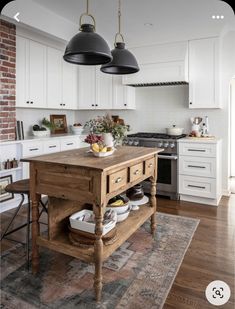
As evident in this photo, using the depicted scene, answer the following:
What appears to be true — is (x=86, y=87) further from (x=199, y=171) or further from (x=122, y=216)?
(x=122, y=216)

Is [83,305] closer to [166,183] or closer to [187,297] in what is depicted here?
[187,297]

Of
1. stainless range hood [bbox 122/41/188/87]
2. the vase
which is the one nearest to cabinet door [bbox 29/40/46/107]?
stainless range hood [bbox 122/41/188/87]

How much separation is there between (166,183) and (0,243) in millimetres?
2564

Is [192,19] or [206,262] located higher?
[192,19]

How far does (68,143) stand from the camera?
466 cm

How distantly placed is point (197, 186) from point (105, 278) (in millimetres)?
2352

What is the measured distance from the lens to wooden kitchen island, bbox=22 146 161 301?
1.85 m

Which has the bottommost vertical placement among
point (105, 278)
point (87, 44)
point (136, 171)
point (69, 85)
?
point (105, 278)

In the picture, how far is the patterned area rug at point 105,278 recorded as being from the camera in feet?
6.05

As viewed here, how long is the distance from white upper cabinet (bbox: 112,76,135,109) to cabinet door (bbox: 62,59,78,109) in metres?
0.84

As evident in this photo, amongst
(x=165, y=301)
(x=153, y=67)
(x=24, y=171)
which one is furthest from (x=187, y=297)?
(x=153, y=67)

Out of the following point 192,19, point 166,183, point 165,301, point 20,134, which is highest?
point 192,19

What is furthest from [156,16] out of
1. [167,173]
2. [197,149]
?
[167,173]

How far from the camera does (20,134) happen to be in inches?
156
